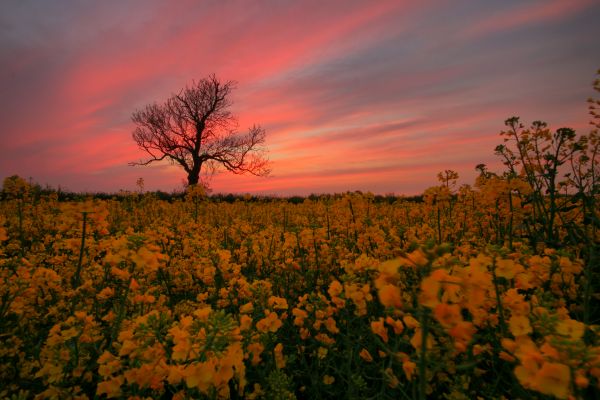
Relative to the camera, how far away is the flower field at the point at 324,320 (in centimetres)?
138

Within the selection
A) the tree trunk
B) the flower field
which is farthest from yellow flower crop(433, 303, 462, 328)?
the tree trunk

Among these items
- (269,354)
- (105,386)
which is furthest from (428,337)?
(105,386)

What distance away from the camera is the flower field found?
1.38m

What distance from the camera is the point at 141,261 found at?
6.97ft

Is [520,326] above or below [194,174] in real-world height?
below

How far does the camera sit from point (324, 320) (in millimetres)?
2678

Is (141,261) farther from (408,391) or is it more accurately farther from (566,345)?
(408,391)

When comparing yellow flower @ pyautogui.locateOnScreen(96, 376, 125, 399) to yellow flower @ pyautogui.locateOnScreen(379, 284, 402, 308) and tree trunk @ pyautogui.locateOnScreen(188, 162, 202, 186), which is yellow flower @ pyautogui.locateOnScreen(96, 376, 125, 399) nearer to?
yellow flower @ pyautogui.locateOnScreen(379, 284, 402, 308)

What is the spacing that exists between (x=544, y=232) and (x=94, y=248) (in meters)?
6.11

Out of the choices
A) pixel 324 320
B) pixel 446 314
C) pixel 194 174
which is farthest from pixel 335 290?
pixel 194 174

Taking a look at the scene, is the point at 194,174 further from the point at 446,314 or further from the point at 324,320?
the point at 446,314

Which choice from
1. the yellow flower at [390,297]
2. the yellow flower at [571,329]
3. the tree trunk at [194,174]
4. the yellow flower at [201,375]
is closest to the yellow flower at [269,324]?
the yellow flower at [201,375]

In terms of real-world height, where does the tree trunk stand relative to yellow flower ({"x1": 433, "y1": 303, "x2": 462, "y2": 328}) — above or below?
above

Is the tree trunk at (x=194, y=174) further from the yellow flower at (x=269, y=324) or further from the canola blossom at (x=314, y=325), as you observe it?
the yellow flower at (x=269, y=324)
